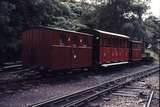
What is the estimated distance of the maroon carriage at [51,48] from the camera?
719 inches

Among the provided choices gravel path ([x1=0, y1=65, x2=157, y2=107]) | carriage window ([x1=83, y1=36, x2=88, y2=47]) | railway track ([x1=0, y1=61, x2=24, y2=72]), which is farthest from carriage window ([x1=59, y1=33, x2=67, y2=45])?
carriage window ([x1=83, y1=36, x2=88, y2=47])

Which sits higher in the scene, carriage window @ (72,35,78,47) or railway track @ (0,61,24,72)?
carriage window @ (72,35,78,47)

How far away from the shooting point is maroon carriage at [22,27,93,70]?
18.2m

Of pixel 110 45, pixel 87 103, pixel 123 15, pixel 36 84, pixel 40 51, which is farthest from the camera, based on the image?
pixel 123 15

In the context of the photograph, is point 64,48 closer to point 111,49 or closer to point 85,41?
point 85,41

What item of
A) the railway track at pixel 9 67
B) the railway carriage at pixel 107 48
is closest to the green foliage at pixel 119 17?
the railway carriage at pixel 107 48

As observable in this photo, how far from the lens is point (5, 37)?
22781mm

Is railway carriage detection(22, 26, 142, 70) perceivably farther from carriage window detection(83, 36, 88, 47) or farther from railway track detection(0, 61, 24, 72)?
railway track detection(0, 61, 24, 72)

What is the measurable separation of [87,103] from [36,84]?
16.4 ft

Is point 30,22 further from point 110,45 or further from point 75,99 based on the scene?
point 75,99

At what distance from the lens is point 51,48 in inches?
714

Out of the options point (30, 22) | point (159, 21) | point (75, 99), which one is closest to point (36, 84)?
point (75, 99)

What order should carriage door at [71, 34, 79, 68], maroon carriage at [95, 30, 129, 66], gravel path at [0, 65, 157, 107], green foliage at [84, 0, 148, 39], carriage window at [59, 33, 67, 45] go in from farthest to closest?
1. green foliage at [84, 0, 148, 39]
2. maroon carriage at [95, 30, 129, 66]
3. carriage door at [71, 34, 79, 68]
4. carriage window at [59, 33, 67, 45]
5. gravel path at [0, 65, 157, 107]

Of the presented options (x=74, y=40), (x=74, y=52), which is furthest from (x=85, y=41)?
(x=74, y=52)
